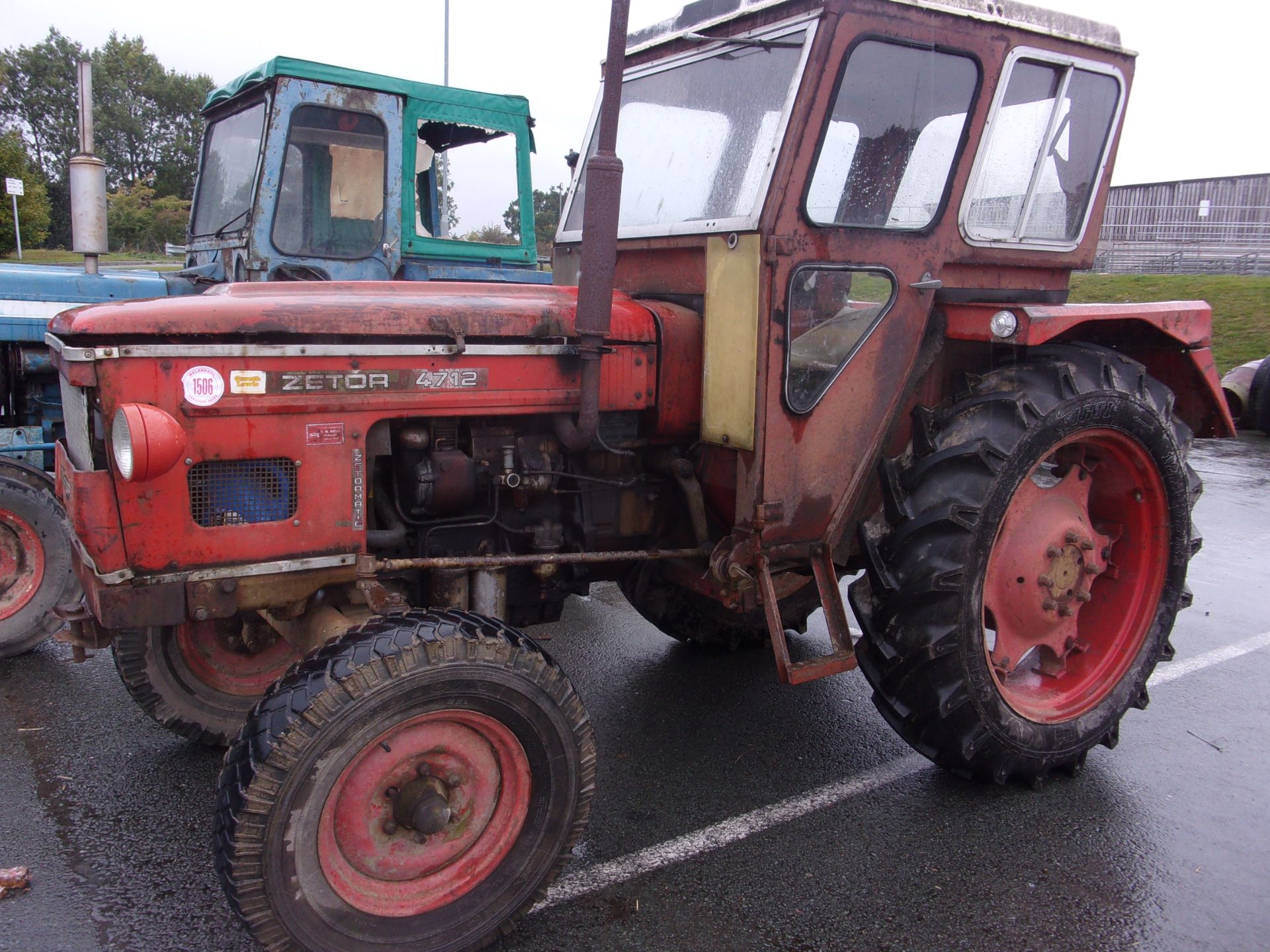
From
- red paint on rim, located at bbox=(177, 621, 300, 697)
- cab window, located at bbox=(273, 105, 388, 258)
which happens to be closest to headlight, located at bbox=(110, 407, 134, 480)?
red paint on rim, located at bbox=(177, 621, 300, 697)

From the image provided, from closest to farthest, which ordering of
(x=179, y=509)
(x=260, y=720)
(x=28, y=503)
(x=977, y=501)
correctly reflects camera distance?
(x=260, y=720)
(x=179, y=509)
(x=977, y=501)
(x=28, y=503)

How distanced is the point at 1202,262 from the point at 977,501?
68.5 feet

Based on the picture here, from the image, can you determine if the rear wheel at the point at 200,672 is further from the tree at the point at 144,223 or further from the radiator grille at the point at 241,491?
the tree at the point at 144,223

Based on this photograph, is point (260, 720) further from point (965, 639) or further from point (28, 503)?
point (28, 503)

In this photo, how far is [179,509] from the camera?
2379mm

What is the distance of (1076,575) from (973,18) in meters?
1.91

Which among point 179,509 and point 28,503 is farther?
point 28,503

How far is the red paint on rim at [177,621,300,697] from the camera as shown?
3.32m

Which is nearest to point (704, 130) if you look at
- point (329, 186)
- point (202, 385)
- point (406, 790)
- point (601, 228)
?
point (601, 228)

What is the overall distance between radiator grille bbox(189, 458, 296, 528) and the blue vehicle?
2.36 metres

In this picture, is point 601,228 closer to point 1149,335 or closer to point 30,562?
point 1149,335

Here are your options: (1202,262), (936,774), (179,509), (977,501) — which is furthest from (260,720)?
(1202,262)

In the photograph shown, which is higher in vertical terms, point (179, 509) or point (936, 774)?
point (179, 509)

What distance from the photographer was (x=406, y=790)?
2369 mm
